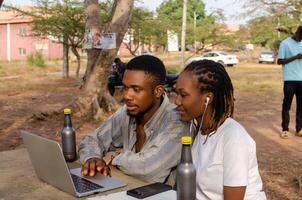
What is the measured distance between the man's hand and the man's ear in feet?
1.39

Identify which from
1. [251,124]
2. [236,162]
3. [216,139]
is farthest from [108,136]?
[251,124]

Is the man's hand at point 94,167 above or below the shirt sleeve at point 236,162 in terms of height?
below

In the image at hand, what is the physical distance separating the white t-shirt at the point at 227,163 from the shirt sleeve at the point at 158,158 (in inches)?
13.4

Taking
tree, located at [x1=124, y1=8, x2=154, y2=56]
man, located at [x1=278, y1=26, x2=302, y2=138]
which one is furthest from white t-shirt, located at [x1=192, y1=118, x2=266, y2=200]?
tree, located at [x1=124, y1=8, x2=154, y2=56]

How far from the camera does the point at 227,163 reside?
1755mm

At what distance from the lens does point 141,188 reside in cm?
190

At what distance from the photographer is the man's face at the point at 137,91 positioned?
2324mm

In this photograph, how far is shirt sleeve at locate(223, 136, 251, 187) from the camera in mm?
1721

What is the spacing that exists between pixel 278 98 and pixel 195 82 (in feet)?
36.7

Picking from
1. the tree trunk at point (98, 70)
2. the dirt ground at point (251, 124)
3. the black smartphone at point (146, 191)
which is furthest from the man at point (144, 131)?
the tree trunk at point (98, 70)

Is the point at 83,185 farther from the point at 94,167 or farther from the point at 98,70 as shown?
the point at 98,70

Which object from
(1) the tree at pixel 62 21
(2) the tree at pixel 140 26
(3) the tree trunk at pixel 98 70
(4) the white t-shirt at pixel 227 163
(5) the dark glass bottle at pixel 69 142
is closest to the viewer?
(4) the white t-shirt at pixel 227 163

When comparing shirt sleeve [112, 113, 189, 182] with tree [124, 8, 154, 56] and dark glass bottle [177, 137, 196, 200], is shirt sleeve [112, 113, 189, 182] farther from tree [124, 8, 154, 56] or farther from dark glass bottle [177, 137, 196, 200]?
tree [124, 8, 154, 56]

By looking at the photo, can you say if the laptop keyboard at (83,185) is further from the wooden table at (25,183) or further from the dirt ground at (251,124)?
the dirt ground at (251,124)
